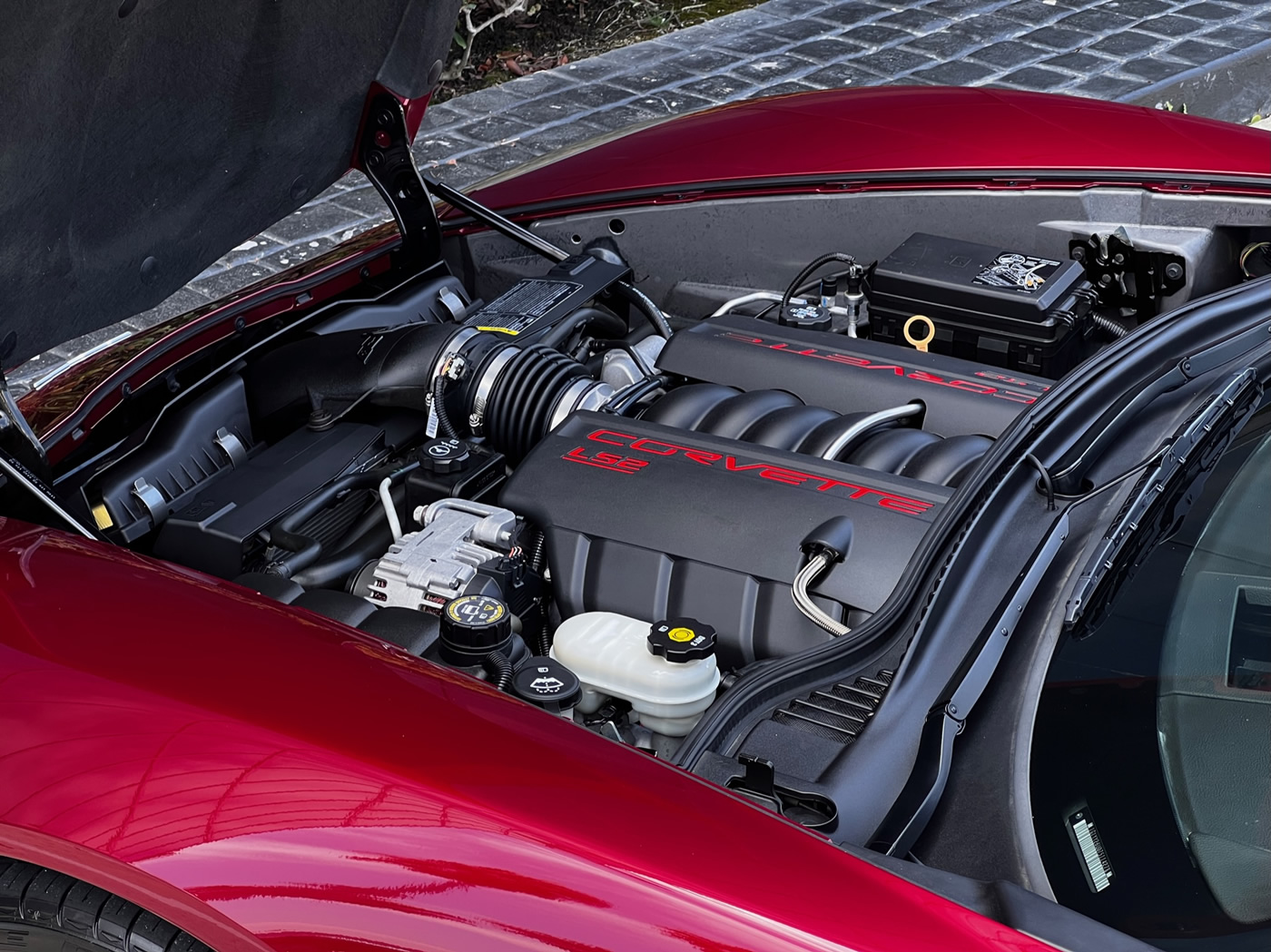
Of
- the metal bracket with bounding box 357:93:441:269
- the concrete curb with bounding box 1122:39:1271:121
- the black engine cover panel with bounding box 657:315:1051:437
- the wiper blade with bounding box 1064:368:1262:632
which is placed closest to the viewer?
the wiper blade with bounding box 1064:368:1262:632

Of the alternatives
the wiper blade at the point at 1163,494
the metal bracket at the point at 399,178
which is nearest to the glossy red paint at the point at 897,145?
the metal bracket at the point at 399,178

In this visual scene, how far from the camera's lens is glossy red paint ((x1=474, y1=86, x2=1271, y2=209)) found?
8.38 ft

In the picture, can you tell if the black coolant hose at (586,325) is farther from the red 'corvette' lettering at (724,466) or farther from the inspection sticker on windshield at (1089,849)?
the inspection sticker on windshield at (1089,849)

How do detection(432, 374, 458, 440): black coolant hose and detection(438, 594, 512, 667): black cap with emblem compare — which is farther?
detection(432, 374, 458, 440): black coolant hose

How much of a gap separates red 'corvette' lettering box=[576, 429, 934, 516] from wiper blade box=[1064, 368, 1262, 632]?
0.32 m

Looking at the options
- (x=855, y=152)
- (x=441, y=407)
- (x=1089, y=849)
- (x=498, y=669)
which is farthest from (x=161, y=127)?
(x=1089, y=849)

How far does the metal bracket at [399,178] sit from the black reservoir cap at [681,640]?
3.60ft

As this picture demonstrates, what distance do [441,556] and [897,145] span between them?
1.34 m

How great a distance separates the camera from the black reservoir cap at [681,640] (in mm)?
1589

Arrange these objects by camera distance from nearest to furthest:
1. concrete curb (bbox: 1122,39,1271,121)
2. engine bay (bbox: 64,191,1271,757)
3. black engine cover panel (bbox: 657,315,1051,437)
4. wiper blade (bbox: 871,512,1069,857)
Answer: wiper blade (bbox: 871,512,1069,857)
engine bay (bbox: 64,191,1271,757)
black engine cover panel (bbox: 657,315,1051,437)
concrete curb (bbox: 1122,39,1271,121)

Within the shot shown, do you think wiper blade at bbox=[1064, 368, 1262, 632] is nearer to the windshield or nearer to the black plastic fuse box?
the windshield

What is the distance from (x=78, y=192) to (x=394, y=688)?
0.87 meters

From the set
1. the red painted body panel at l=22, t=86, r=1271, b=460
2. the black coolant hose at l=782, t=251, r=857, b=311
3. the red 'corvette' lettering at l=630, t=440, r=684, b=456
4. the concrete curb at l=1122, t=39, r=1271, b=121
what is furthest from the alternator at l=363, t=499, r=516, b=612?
the concrete curb at l=1122, t=39, r=1271, b=121

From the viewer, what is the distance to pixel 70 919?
1347 mm
